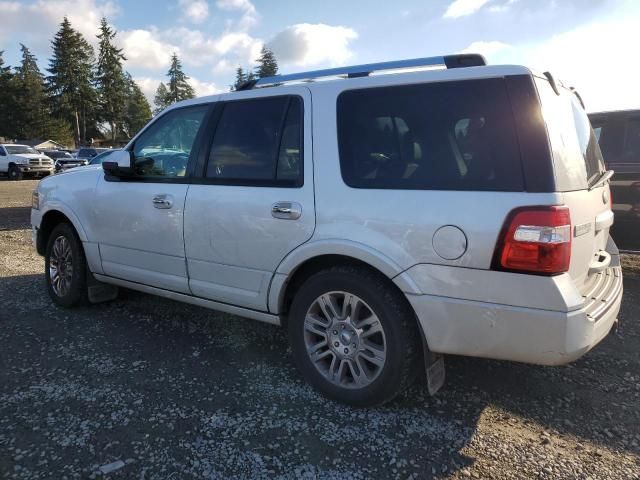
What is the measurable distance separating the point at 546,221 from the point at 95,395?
2.84 metres

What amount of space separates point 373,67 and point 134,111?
335ft

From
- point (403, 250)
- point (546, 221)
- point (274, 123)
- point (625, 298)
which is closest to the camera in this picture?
point (546, 221)

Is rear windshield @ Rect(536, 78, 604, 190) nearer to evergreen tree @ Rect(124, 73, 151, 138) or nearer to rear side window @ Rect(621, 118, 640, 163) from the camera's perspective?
rear side window @ Rect(621, 118, 640, 163)

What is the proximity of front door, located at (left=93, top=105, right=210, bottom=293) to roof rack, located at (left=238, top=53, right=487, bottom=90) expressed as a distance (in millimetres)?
558

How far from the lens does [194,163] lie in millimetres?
3619

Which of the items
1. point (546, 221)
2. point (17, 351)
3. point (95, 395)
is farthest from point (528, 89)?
point (17, 351)

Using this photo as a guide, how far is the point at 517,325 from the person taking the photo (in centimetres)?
243

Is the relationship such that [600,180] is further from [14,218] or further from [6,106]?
[6,106]

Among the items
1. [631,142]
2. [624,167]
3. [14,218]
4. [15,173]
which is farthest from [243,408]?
[15,173]

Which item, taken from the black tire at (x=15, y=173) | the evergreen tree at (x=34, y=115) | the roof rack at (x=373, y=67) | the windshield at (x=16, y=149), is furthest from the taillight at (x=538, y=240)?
the evergreen tree at (x=34, y=115)

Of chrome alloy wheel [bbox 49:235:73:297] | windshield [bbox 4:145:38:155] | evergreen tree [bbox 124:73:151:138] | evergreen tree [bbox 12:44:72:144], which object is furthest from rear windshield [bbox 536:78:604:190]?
evergreen tree [bbox 124:73:151:138]

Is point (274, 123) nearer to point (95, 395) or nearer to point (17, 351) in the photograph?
point (95, 395)

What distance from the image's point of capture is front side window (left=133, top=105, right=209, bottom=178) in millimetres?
3738

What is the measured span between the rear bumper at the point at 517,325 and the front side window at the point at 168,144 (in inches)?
83.2
